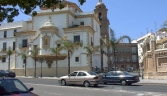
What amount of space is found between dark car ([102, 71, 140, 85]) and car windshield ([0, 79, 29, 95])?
16.4 meters

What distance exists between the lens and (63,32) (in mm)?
46344

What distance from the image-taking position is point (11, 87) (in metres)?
8.45

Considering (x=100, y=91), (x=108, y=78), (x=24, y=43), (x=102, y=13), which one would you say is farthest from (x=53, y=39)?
(x=100, y=91)

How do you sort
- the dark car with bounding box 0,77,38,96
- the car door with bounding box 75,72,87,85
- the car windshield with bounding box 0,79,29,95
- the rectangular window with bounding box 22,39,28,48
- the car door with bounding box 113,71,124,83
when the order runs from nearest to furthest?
the dark car with bounding box 0,77,38,96, the car windshield with bounding box 0,79,29,95, the car door with bounding box 75,72,87,85, the car door with bounding box 113,71,124,83, the rectangular window with bounding box 22,39,28,48

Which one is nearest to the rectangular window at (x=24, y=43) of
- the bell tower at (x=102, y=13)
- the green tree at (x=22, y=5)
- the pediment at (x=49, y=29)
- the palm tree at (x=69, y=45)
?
the pediment at (x=49, y=29)

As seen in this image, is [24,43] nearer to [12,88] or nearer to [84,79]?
[84,79]

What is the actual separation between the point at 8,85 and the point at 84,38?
3591 centimetres

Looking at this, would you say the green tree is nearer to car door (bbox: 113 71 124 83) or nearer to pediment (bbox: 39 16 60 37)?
car door (bbox: 113 71 124 83)

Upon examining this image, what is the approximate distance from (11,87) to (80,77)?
44.5 feet

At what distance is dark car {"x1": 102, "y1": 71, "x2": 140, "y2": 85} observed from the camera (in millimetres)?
23484

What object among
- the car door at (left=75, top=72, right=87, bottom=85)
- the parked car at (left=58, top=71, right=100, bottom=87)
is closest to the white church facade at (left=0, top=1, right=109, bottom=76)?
the parked car at (left=58, top=71, right=100, bottom=87)

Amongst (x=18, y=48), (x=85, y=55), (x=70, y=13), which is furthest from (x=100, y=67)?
(x=18, y=48)

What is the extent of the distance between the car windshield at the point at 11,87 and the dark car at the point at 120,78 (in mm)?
16412

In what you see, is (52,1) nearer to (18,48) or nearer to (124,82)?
(124,82)
